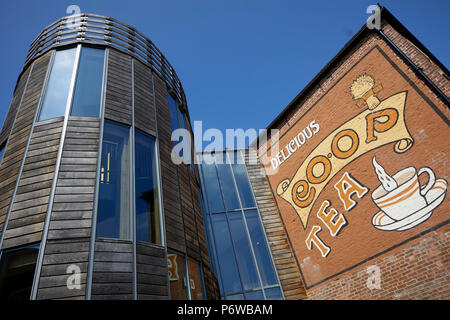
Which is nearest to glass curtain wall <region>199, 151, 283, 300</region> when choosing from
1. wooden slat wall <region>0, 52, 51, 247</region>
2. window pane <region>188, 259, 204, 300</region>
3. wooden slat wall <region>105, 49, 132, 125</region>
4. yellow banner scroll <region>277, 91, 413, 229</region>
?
yellow banner scroll <region>277, 91, 413, 229</region>

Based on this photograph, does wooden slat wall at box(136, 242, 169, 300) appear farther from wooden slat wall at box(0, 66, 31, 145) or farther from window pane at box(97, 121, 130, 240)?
wooden slat wall at box(0, 66, 31, 145)

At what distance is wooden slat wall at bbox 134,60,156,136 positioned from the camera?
7891 mm

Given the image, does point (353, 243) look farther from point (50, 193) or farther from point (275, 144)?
point (50, 193)

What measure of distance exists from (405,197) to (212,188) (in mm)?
7819

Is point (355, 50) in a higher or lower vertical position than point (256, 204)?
higher

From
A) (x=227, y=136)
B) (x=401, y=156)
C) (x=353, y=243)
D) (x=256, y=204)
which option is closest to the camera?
(x=401, y=156)

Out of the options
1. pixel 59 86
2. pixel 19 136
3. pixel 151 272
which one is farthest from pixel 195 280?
pixel 59 86

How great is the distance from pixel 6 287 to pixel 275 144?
10765 millimetres

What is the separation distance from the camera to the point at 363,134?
31.5ft

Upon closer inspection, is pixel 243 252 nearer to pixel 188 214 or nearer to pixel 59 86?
pixel 188 214

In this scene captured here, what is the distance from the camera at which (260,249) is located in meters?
11.8

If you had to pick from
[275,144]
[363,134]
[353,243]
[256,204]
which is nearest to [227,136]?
[275,144]

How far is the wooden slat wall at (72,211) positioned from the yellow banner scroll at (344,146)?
25.2 ft

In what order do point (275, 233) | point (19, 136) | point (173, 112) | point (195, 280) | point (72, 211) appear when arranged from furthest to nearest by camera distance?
point (275, 233) < point (173, 112) < point (19, 136) < point (195, 280) < point (72, 211)
